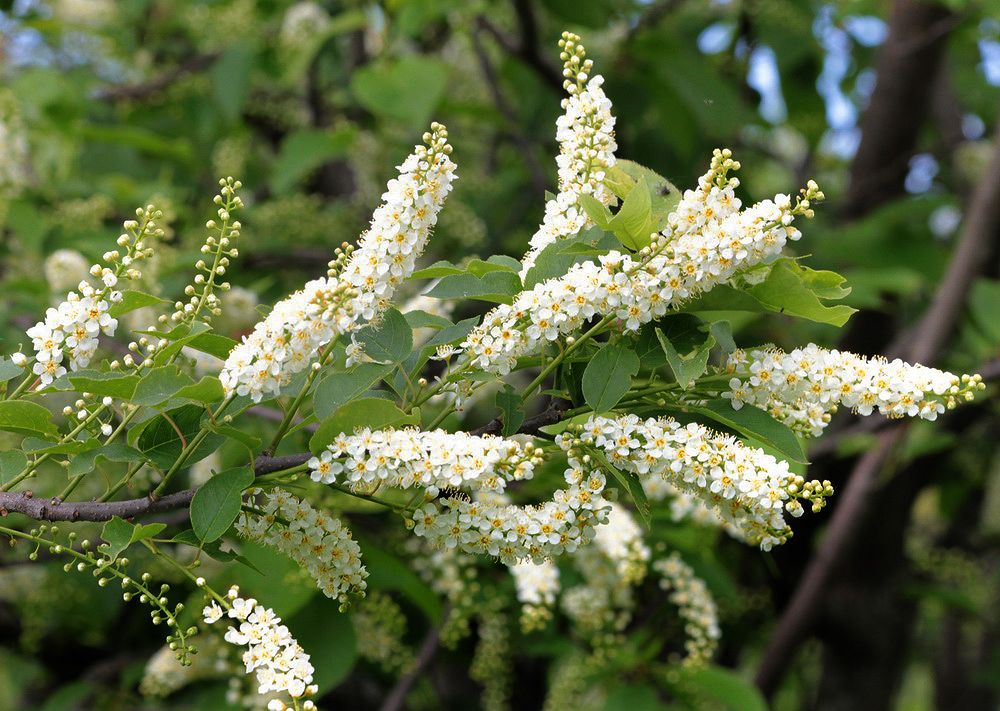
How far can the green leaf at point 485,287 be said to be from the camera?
66.4 inches

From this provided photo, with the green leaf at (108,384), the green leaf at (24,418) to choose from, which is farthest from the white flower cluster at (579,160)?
the green leaf at (24,418)

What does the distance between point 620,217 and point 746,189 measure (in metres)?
2.96

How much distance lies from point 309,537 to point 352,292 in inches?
16.5

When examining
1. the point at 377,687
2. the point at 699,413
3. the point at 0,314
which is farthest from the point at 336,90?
the point at 699,413

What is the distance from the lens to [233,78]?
4.95 m

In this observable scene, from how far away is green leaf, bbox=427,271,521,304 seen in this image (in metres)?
1.69

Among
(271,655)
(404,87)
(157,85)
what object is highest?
(404,87)

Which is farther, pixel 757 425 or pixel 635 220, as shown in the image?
pixel 757 425

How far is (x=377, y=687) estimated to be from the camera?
14.3 ft

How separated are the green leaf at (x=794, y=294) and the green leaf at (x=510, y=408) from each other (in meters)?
0.40

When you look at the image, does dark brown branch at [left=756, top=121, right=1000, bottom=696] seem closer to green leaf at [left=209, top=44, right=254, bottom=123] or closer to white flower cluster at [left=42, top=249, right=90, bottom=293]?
white flower cluster at [left=42, top=249, right=90, bottom=293]

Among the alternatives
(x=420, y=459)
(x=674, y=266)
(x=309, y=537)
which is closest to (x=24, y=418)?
(x=309, y=537)

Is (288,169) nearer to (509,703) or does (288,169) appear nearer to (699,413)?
(509,703)

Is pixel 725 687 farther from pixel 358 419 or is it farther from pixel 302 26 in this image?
pixel 302 26
